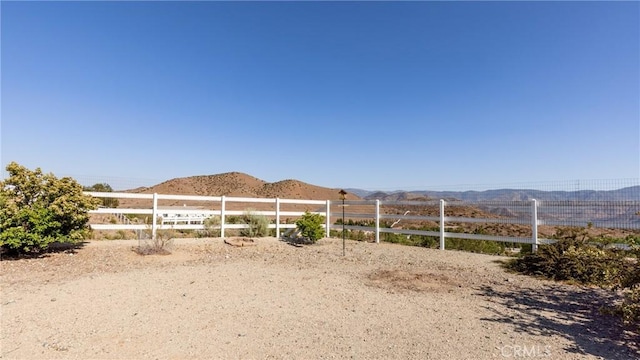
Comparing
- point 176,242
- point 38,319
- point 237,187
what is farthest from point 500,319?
point 237,187

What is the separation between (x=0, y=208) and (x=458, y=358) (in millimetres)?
9140

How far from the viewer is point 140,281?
20.6ft

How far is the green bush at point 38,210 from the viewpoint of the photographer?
24.3 feet

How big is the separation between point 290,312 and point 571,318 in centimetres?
374

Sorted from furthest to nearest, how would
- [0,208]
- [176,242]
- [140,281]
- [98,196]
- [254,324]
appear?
[176,242] → [98,196] → [0,208] → [140,281] → [254,324]

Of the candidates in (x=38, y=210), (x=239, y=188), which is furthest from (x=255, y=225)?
(x=239, y=188)

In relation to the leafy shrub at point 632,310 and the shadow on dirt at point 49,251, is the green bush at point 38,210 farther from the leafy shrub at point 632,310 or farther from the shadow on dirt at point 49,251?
the leafy shrub at point 632,310

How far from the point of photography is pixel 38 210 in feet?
25.5

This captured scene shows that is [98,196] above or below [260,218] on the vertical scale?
above

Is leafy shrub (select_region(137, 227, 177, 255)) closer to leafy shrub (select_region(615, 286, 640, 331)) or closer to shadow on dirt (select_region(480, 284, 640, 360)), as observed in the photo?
shadow on dirt (select_region(480, 284, 640, 360))

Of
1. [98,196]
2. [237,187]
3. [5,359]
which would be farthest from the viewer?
[237,187]

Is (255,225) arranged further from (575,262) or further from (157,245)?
(575,262)

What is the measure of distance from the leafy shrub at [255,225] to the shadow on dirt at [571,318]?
8754 millimetres

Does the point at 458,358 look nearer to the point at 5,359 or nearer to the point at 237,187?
the point at 5,359
